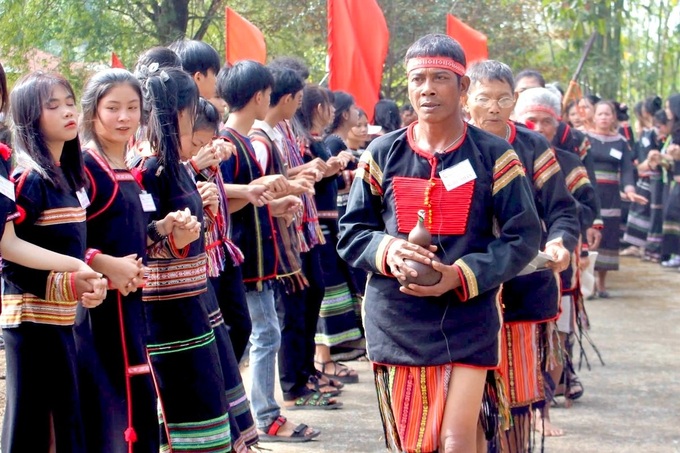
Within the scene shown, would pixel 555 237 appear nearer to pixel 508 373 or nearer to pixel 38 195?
pixel 508 373

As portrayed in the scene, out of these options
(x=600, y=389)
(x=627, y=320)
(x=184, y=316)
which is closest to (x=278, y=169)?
(x=184, y=316)

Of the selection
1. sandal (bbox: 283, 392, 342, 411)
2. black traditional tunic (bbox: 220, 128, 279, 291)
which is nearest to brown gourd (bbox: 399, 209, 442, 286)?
black traditional tunic (bbox: 220, 128, 279, 291)

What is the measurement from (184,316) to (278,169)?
5.26 ft

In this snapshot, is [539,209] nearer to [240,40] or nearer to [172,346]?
[172,346]

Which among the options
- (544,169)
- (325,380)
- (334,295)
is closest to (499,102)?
(544,169)

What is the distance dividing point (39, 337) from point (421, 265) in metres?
1.37

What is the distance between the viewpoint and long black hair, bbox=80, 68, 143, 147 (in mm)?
4199

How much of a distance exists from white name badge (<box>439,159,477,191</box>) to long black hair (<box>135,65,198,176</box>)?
3.78ft

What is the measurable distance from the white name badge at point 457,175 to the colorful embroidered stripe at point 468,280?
12.4 inches

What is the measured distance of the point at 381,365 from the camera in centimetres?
414

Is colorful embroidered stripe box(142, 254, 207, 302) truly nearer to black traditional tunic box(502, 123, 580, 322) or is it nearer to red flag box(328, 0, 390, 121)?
black traditional tunic box(502, 123, 580, 322)

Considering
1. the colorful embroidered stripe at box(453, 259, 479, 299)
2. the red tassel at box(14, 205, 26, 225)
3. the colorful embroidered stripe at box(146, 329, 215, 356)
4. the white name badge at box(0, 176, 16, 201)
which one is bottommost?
the colorful embroidered stripe at box(146, 329, 215, 356)

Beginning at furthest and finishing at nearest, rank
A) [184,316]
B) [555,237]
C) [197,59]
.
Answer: [197,59] → [555,237] → [184,316]

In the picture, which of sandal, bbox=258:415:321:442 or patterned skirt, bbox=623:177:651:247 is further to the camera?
patterned skirt, bbox=623:177:651:247
